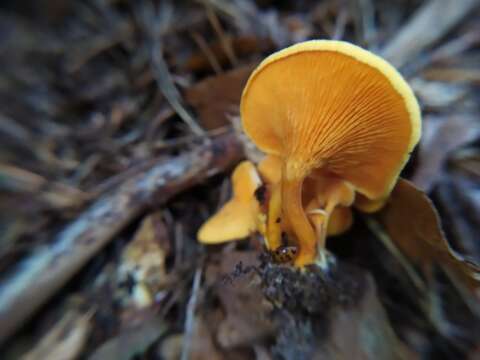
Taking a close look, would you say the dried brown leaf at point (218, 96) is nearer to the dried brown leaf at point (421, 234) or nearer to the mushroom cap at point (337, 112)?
the mushroom cap at point (337, 112)

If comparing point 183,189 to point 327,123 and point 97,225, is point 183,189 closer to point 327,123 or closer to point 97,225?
point 97,225

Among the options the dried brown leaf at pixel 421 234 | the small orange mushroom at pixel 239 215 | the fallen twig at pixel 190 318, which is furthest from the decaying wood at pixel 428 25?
the fallen twig at pixel 190 318

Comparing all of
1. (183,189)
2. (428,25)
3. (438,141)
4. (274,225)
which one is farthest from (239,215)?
(428,25)

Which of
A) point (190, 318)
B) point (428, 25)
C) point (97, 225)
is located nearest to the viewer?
point (190, 318)

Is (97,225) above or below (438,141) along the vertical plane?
above

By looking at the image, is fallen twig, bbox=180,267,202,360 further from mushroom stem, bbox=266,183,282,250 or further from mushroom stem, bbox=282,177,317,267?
mushroom stem, bbox=282,177,317,267

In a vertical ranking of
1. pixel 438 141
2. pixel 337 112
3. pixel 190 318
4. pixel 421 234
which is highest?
pixel 337 112

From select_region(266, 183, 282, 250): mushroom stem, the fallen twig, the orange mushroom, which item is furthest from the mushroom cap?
the fallen twig
